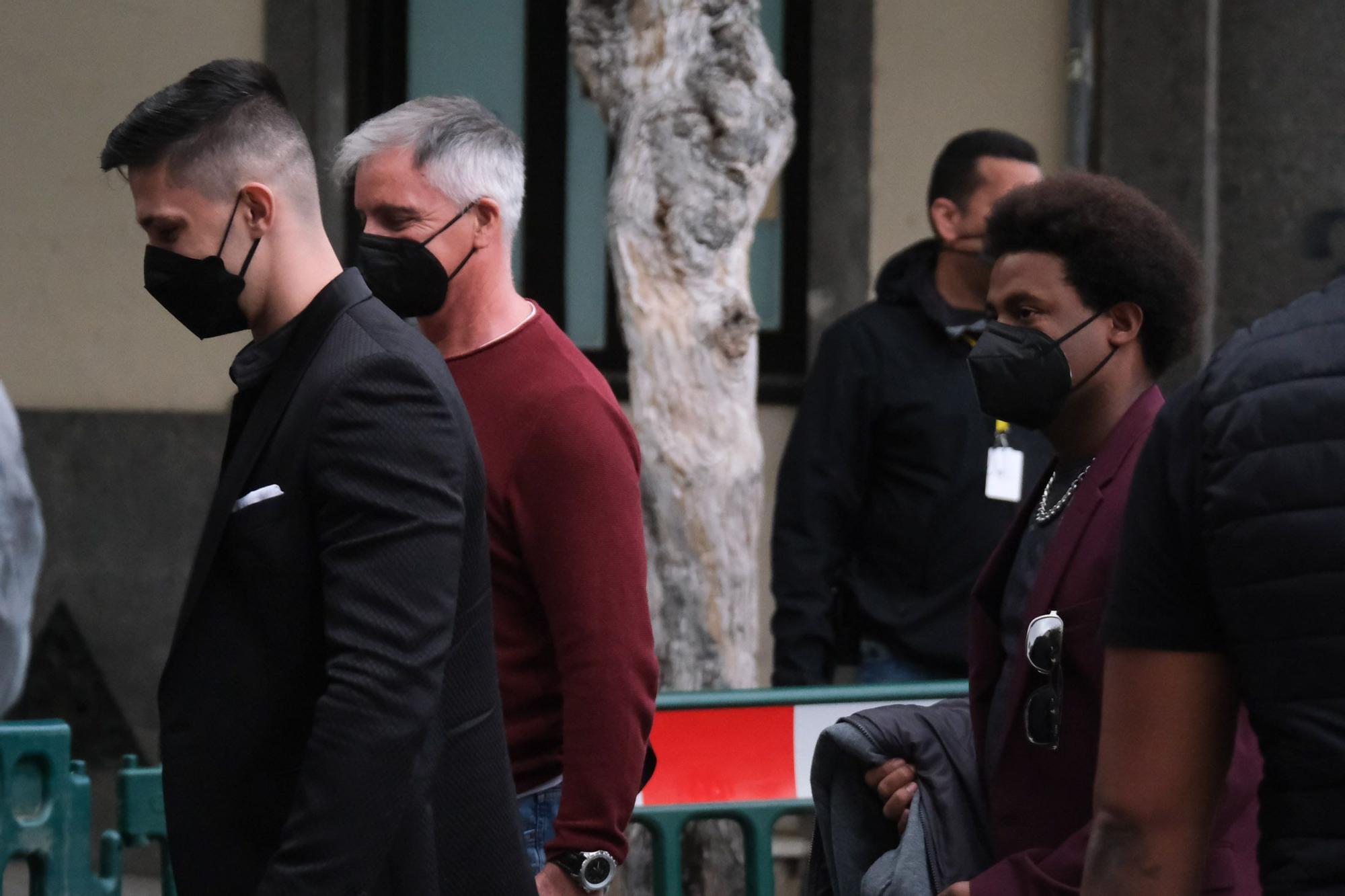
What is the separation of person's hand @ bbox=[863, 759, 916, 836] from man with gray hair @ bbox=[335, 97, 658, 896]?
1.21ft

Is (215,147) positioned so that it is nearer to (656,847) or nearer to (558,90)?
(656,847)

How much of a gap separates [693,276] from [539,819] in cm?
218

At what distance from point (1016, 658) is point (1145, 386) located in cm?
53

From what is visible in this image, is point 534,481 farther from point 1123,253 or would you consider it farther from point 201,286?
point 1123,253

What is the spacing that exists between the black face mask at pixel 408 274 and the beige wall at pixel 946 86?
15.6 feet

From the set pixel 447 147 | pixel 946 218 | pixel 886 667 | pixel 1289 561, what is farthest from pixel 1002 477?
pixel 1289 561

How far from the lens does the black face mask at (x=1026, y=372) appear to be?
2.99 m

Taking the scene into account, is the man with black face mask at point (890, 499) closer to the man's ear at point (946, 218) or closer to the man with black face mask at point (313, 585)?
the man's ear at point (946, 218)

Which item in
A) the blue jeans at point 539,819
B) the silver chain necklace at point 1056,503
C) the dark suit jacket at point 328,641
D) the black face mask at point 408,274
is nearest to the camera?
the dark suit jacket at point 328,641

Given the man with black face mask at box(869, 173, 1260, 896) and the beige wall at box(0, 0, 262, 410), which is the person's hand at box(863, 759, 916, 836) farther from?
the beige wall at box(0, 0, 262, 410)

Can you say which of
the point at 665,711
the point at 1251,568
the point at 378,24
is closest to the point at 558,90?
the point at 378,24

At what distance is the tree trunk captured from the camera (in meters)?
4.98

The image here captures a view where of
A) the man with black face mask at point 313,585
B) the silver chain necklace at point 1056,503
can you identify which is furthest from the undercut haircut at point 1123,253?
the man with black face mask at point 313,585

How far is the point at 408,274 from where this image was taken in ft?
11.0
